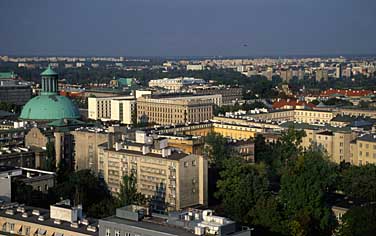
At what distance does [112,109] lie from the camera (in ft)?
206

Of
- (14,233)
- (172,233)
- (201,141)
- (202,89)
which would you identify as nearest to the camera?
(172,233)

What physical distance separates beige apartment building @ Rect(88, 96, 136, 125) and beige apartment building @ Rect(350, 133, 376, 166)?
82.9 feet

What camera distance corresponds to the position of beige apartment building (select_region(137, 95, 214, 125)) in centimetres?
5538

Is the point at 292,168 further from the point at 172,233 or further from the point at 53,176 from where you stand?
the point at 172,233

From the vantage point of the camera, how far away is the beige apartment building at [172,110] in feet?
182

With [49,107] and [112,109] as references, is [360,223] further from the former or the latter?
[112,109]

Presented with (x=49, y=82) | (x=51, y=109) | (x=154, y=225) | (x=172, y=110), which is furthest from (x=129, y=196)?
(x=172, y=110)

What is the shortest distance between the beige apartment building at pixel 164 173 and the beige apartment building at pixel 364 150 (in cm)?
1324

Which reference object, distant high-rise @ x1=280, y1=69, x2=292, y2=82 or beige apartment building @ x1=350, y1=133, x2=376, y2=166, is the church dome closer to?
beige apartment building @ x1=350, y1=133, x2=376, y2=166

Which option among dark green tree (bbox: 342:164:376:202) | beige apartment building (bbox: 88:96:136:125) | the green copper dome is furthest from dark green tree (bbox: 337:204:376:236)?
beige apartment building (bbox: 88:96:136:125)

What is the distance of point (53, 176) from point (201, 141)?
937 centimetres

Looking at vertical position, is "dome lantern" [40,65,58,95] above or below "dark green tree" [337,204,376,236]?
above

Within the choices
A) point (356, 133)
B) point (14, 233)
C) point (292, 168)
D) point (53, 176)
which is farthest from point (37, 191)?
point (356, 133)

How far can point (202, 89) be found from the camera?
76.1m
